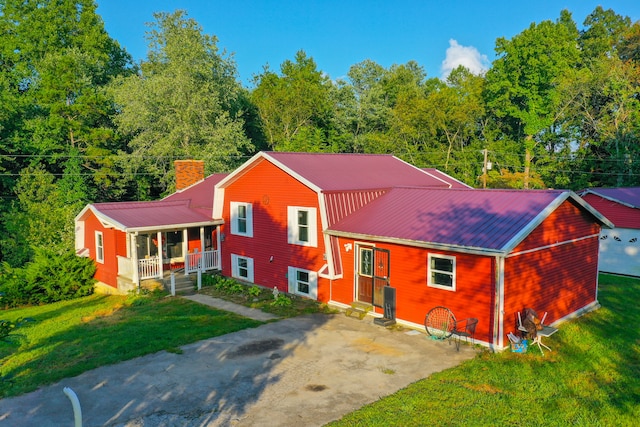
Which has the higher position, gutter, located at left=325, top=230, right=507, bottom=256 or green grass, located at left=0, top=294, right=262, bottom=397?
gutter, located at left=325, top=230, right=507, bottom=256

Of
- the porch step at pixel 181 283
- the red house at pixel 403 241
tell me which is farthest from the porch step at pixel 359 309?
the porch step at pixel 181 283

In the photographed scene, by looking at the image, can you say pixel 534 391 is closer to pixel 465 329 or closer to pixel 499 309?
pixel 499 309

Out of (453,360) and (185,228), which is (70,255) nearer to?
(185,228)

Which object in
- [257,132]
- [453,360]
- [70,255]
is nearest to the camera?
[453,360]

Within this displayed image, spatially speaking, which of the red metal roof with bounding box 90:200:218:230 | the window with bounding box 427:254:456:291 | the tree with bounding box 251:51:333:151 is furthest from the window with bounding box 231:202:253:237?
the tree with bounding box 251:51:333:151

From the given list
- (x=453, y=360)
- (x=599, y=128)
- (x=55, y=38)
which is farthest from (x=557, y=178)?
(x=55, y=38)

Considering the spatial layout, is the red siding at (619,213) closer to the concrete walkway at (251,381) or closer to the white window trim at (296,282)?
the concrete walkway at (251,381)

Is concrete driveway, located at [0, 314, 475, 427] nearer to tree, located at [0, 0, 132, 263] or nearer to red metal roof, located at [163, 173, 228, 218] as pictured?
red metal roof, located at [163, 173, 228, 218]
